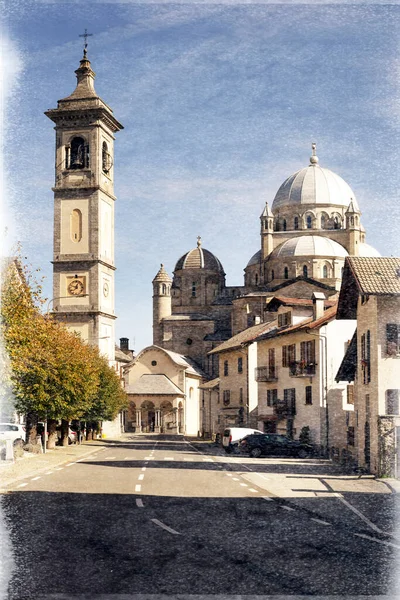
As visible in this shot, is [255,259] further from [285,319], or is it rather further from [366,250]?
[285,319]

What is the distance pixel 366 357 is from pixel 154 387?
7038 centimetres

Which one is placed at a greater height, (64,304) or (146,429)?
(64,304)

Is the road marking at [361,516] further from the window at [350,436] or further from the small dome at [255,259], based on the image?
the small dome at [255,259]

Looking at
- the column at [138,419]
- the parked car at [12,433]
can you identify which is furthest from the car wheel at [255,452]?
the column at [138,419]

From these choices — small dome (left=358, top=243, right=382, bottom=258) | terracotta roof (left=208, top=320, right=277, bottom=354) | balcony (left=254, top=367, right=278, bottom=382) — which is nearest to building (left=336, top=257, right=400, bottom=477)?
balcony (left=254, top=367, right=278, bottom=382)

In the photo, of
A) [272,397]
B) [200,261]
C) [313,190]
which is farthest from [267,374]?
[200,261]

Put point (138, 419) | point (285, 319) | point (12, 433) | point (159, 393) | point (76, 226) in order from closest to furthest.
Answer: point (12, 433) < point (285, 319) < point (76, 226) < point (159, 393) < point (138, 419)

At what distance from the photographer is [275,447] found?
40906 millimetres

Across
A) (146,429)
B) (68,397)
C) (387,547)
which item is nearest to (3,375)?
(387,547)

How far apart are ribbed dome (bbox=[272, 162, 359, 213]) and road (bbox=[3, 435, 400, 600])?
87249 millimetres

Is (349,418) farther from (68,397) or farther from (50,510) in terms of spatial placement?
(50,510)

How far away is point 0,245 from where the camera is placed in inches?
854

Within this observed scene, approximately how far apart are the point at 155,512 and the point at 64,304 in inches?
2569

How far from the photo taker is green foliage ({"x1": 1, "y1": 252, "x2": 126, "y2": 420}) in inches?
1052
